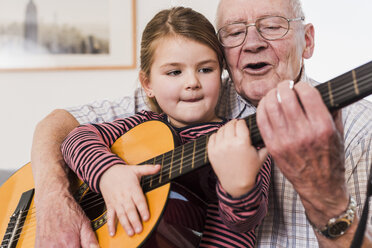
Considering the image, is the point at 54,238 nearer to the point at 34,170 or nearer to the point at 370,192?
the point at 34,170

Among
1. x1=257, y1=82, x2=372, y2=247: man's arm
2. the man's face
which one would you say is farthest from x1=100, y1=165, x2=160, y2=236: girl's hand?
the man's face

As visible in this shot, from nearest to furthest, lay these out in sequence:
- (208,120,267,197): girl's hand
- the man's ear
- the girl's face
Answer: (208,120,267,197): girl's hand, the girl's face, the man's ear

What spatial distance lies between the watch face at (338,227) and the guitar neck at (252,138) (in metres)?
0.25

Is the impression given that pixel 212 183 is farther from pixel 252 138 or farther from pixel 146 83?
pixel 146 83

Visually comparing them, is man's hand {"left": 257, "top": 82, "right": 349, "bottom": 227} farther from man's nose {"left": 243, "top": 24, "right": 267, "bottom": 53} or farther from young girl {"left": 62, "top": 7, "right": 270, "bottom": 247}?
man's nose {"left": 243, "top": 24, "right": 267, "bottom": 53}

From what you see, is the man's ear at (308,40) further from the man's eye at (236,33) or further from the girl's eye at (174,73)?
the girl's eye at (174,73)

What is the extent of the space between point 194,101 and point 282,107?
1.43 feet

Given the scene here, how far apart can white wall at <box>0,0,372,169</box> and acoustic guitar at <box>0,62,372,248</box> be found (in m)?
1.34

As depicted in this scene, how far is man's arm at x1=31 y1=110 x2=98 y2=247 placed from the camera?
0.84 metres

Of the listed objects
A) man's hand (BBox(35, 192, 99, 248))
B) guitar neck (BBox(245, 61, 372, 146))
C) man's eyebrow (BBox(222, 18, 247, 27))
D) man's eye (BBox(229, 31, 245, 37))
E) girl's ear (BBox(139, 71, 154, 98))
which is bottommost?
man's hand (BBox(35, 192, 99, 248))

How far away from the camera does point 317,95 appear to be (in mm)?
614

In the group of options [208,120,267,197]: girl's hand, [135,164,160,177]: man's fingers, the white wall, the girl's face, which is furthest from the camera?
the white wall

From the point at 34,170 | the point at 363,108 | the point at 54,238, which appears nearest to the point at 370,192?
the point at 363,108

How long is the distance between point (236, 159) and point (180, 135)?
35cm
